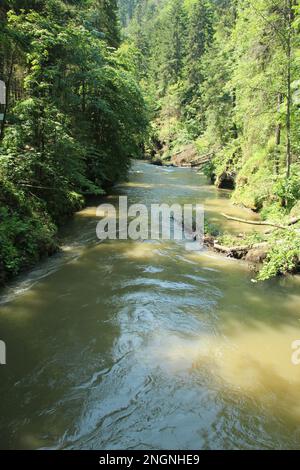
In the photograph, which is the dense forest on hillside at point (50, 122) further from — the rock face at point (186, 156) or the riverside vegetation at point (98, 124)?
the rock face at point (186, 156)

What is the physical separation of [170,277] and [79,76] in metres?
10.4

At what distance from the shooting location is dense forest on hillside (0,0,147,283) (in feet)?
29.7

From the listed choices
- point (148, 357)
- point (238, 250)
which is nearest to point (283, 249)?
point (238, 250)

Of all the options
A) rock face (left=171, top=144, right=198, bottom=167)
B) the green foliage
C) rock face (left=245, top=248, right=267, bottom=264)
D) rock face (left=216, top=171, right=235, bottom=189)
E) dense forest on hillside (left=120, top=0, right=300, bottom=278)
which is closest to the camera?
the green foliage

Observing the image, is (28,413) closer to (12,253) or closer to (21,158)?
(12,253)

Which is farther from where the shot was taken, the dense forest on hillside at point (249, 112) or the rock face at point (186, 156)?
the rock face at point (186, 156)

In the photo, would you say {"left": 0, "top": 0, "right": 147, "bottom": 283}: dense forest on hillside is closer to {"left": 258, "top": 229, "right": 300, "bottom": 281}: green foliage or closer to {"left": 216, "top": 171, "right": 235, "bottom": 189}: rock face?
{"left": 258, "top": 229, "right": 300, "bottom": 281}: green foliage

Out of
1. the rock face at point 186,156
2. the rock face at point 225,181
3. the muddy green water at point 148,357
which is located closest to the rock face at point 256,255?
the muddy green water at point 148,357

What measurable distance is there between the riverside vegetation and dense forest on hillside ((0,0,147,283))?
0.04 meters

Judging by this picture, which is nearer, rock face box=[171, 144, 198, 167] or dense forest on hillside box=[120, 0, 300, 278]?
dense forest on hillside box=[120, 0, 300, 278]

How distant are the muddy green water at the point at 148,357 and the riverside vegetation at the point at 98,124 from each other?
1.01 metres

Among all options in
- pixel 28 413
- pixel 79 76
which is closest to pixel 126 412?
pixel 28 413

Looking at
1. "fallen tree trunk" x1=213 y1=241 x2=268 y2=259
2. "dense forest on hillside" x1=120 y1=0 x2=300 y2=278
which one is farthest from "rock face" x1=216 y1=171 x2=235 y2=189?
"fallen tree trunk" x1=213 y1=241 x2=268 y2=259

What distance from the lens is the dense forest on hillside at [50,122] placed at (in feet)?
29.7
